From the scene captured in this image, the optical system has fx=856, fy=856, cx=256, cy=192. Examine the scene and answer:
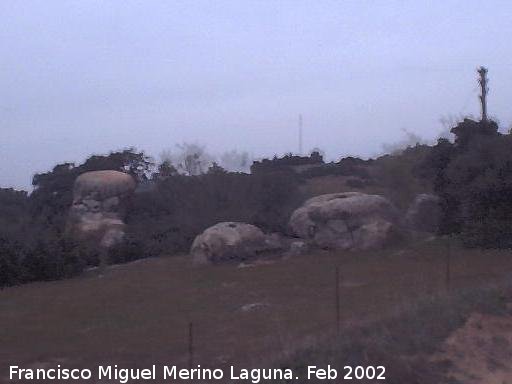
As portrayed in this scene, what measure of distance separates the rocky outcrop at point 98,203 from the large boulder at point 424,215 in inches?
535

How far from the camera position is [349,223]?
30922mm

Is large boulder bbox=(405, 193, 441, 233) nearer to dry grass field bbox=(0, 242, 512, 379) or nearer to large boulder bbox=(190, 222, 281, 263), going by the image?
dry grass field bbox=(0, 242, 512, 379)

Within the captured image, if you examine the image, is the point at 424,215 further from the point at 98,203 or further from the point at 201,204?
the point at 98,203

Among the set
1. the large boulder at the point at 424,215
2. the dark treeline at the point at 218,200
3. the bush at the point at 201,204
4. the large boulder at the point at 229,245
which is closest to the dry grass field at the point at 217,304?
the large boulder at the point at 229,245

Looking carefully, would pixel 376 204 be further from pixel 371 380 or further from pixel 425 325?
pixel 371 380

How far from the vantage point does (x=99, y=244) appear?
127 ft

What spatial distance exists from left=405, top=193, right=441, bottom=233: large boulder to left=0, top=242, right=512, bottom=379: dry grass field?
19.8ft

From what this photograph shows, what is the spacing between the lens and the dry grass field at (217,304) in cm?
1372

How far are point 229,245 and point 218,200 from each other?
37.6 feet

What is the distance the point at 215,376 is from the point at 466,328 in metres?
3.43

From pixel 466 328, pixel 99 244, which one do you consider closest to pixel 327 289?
pixel 466 328

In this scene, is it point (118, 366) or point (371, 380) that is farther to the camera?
point (118, 366)

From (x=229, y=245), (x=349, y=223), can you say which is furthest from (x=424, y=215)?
(x=229, y=245)

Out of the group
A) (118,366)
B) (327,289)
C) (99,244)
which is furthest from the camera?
(99,244)
